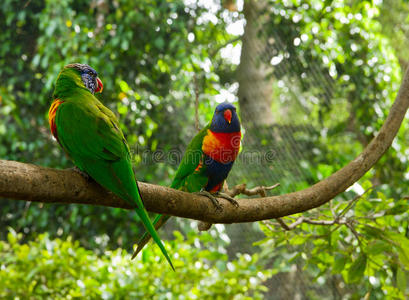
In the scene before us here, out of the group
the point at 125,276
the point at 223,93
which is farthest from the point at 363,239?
the point at 223,93

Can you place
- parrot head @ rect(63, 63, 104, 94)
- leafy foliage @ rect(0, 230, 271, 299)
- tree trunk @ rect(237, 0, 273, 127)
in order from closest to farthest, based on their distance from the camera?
parrot head @ rect(63, 63, 104, 94) < leafy foliage @ rect(0, 230, 271, 299) < tree trunk @ rect(237, 0, 273, 127)

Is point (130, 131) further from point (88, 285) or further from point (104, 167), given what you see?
point (104, 167)

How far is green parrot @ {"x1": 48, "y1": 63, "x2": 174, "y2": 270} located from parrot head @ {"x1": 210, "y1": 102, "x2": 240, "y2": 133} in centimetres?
43

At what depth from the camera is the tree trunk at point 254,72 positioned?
2449 mm

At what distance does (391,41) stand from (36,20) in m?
2.27

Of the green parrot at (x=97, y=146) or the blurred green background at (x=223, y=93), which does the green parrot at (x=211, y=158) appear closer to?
the green parrot at (x=97, y=146)

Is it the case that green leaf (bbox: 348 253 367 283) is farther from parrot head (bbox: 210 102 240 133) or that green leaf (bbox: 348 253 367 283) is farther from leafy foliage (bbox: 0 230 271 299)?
leafy foliage (bbox: 0 230 271 299)

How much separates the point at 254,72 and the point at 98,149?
184 cm

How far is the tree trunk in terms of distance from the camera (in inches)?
96.4

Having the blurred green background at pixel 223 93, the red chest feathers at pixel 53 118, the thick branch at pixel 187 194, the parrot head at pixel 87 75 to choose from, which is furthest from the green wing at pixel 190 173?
the blurred green background at pixel 223 93

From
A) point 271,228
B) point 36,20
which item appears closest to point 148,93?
point 36,20

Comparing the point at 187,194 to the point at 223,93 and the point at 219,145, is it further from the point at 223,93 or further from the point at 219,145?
the point at 223,93

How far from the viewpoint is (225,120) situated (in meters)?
1.27

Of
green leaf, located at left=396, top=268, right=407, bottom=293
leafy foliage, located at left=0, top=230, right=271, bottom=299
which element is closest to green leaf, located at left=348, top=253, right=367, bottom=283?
green leaf, located at left=396, top=268, right=407, bottom=293
